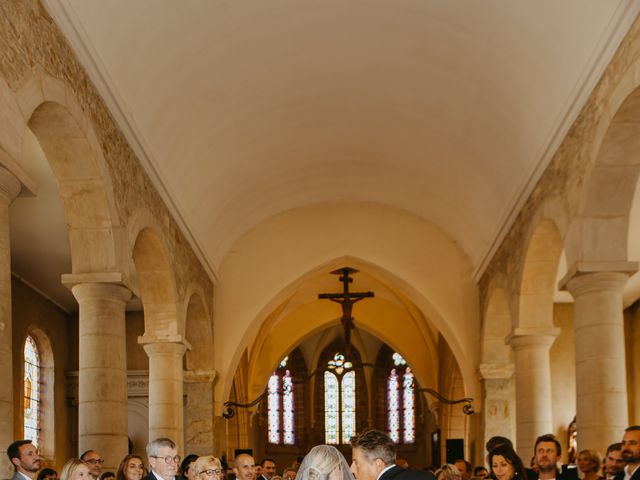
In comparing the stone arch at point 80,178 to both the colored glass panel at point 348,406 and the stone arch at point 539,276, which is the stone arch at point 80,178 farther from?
the colored glass panel at point 348,406

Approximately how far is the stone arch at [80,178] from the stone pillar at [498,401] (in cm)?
966

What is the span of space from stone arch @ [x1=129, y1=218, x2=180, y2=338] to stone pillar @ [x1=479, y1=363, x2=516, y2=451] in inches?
258

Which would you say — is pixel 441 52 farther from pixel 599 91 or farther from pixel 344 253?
pixel 344 253

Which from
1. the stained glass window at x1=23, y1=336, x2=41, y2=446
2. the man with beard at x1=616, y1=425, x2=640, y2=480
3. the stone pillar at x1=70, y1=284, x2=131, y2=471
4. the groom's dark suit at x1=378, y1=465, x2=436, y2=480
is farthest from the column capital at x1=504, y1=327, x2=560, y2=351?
the groom's dark suit at x1=378, y1=465, x2=436, y2=480

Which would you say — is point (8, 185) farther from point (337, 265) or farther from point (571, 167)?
point (337, 265)

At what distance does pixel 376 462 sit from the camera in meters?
5.20

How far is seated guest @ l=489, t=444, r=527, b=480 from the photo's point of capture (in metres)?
7.27

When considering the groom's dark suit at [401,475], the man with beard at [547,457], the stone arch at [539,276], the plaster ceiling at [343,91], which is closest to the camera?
the groom's dark suit at [401,475]

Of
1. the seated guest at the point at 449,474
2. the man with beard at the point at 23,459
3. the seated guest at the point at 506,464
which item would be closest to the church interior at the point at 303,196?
the man with beard at the point at 23,459

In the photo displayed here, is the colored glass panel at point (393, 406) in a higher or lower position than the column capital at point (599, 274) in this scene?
lower

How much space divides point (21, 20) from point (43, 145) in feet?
7.45

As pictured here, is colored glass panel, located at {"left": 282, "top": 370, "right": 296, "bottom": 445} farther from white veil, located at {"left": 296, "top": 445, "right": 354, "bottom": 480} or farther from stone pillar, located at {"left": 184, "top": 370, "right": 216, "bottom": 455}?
white veil, located at {"left": 296, "top": 445, "right": 354, "bottom": 480}

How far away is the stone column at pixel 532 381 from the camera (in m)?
16.2

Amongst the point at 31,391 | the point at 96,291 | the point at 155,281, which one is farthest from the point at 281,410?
the point at 96,291
